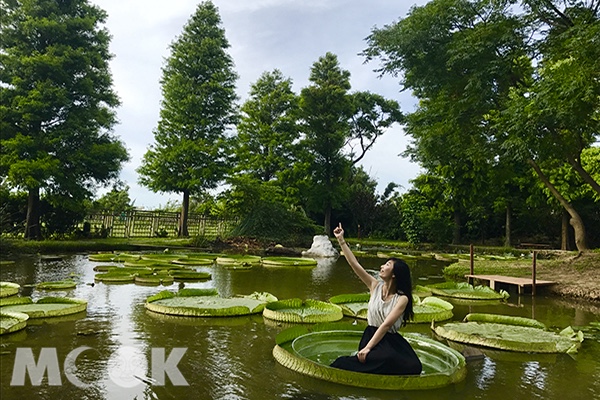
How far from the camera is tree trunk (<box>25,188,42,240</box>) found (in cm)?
1400

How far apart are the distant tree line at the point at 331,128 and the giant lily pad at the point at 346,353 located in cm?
682

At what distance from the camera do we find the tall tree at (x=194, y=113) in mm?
21078

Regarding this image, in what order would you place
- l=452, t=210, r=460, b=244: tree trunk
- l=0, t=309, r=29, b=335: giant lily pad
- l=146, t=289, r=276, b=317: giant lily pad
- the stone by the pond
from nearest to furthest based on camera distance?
l=0, t=309, r=29, b=335: giant lily pad → l=146, t=289, r=276, b=317: giant lily pad → the stone by the pond → l=452, t=210, r=460, b=244: tree trunk

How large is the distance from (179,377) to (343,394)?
127cm

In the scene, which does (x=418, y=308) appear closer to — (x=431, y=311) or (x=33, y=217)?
(x=431, y=311)

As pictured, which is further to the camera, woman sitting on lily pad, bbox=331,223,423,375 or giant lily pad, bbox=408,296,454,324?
giant lily pad, bbox=408,296,454,324

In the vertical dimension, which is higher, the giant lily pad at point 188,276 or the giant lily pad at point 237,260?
A: the giant lily pad at point 237,260

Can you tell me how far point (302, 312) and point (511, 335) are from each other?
2414 mm

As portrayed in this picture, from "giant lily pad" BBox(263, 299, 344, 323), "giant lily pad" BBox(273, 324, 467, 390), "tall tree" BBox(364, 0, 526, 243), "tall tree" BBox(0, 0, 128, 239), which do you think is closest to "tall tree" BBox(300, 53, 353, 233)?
"tall tree" BBox(364, 0, 526, 243)

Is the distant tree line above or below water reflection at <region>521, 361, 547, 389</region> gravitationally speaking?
above

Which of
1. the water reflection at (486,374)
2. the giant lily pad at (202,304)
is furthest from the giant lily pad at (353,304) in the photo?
the water reflection at (486,374)

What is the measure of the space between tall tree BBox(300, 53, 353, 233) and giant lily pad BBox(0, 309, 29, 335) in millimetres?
22232

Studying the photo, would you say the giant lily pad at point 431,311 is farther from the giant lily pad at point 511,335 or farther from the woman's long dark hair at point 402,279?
the woman's long dark hair at point 402,279

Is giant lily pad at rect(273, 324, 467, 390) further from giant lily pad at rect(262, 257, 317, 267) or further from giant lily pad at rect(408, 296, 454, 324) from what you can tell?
giant lily pad at rect(262, 257, 317, 267)
